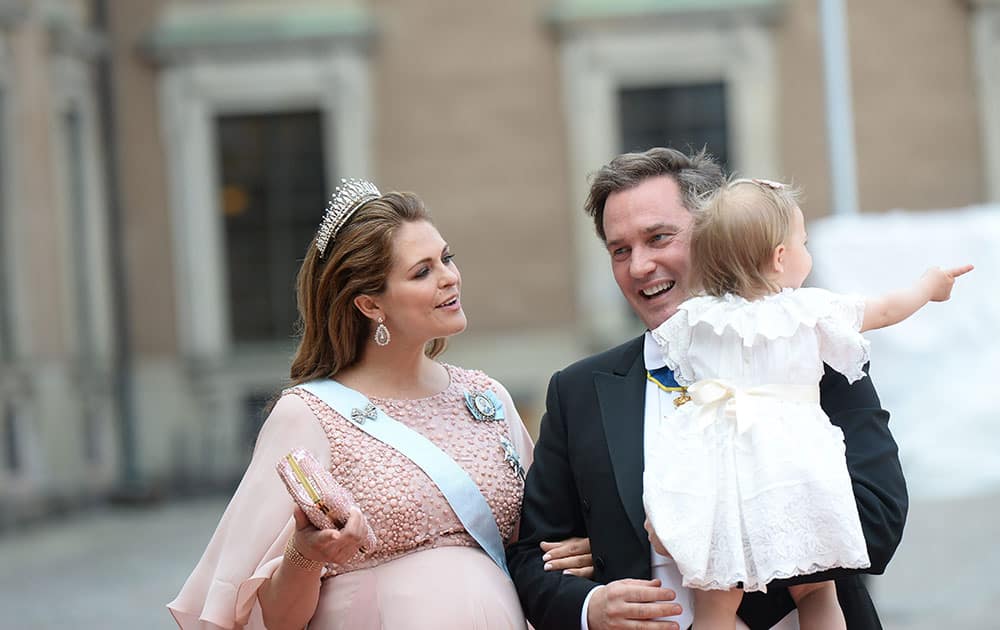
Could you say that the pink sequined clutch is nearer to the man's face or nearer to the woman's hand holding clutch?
the woman's hand holding clutch

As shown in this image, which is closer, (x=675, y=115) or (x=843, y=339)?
(x=843, y=339)

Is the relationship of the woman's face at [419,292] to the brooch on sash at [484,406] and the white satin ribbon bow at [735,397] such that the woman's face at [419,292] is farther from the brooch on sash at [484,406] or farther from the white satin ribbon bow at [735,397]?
the white satin ribbon bow at [735,397]

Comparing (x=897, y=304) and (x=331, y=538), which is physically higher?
(x=897, y=304)

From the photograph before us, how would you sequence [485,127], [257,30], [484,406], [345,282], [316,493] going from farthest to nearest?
1. [485,127]
2. [257,30]
3. [484,406]
4. [345,282]
5. [316,493]

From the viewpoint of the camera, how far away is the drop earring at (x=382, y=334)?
3.35 meters

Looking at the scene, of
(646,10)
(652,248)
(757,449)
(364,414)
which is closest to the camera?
(757,449)

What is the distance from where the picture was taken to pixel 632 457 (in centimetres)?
296

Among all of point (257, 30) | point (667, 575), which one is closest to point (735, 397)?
point (667, 575)

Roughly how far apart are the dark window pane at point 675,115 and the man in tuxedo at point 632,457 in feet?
39.7

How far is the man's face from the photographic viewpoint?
3141 millimetres

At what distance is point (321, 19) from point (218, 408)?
410cm

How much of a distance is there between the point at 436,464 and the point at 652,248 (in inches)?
26.2

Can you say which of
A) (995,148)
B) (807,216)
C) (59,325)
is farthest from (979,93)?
(59,325)

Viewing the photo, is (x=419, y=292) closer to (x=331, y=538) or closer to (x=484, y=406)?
(x=484, y=406)
